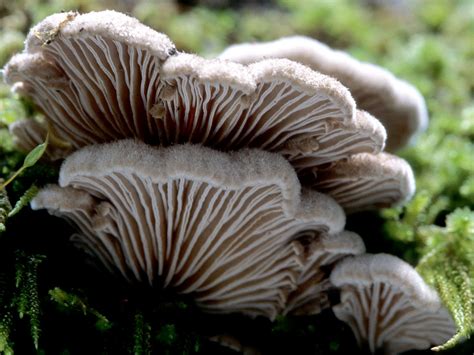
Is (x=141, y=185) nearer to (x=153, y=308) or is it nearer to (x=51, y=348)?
(x=153, y=308)

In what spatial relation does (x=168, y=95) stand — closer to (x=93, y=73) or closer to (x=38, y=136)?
(x=93, y=73)

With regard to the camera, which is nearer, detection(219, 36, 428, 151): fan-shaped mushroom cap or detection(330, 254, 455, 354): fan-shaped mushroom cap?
detection(330, 254, 455, 354): fan-shaped mushroom cap

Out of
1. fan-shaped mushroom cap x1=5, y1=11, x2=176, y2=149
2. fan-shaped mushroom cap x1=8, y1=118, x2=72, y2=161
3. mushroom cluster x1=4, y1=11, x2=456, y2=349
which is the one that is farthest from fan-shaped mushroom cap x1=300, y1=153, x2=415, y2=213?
fan-shaped mushroom cap x1=8, y1=118, x2=72, y2=161

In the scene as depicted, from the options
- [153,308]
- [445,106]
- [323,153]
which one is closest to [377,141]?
[323,153]

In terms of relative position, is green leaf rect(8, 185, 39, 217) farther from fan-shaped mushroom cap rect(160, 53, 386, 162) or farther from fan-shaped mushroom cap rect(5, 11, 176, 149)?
fan-shaped mushroom cap rect(160, 53, 386, 162)

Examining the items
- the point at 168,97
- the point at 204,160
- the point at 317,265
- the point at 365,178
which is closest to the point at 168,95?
the point at 168,97

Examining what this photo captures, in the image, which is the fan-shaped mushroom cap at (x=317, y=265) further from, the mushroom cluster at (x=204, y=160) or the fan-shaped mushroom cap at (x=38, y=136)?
the fan-shaped mushroom cap at (x=38, y=136)
